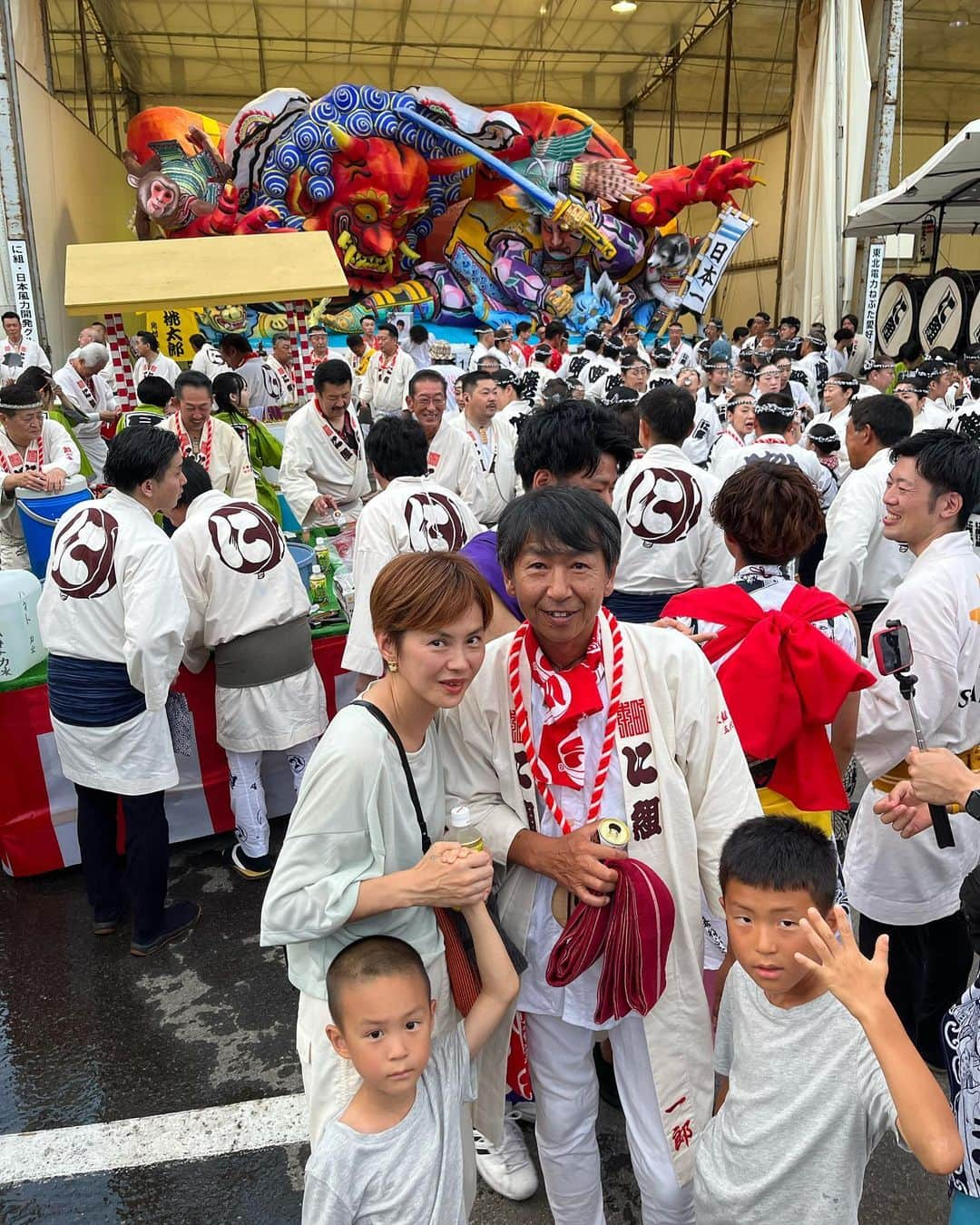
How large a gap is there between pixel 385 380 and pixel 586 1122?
340 inches

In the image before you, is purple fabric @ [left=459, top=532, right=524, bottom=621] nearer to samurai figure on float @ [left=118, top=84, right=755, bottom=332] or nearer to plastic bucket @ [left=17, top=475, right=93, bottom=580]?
plastic bucket @ [left=17, top=475, right=93, bottom=580]

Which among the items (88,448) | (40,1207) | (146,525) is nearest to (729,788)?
(40,1207)

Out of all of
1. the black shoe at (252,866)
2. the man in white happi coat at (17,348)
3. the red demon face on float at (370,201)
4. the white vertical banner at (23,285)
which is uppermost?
the red demon face on float at (370,201)

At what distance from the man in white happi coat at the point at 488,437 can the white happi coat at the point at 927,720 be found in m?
3.30

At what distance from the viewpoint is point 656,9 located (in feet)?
63.2

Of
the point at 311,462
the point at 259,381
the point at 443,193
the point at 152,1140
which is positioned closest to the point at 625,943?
the point at 152,1140

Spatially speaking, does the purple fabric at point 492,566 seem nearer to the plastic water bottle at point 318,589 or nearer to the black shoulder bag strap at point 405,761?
the black shoulder bag strap at point 405,761

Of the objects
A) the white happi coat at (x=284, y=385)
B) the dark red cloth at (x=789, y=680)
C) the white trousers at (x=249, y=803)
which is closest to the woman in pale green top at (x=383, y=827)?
the dark red cloth at (x=789, y=680)

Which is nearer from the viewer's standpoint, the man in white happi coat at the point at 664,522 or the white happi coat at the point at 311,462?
the man in white happi coat at the point at 664,522

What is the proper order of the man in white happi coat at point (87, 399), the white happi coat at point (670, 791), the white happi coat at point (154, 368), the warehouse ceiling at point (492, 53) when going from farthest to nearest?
the warehouse ceiling at point (492, 53) < the white happi coat at point (154, 368) < the man in white happi coat at point (87, 399) < the white happi coat at point (670, 791)

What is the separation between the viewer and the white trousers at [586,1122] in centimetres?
165

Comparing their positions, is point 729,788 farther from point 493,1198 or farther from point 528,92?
point 528,92

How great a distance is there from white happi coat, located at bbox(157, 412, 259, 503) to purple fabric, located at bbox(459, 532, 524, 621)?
10.4 feet

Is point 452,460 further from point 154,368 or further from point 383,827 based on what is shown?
point 154,368
